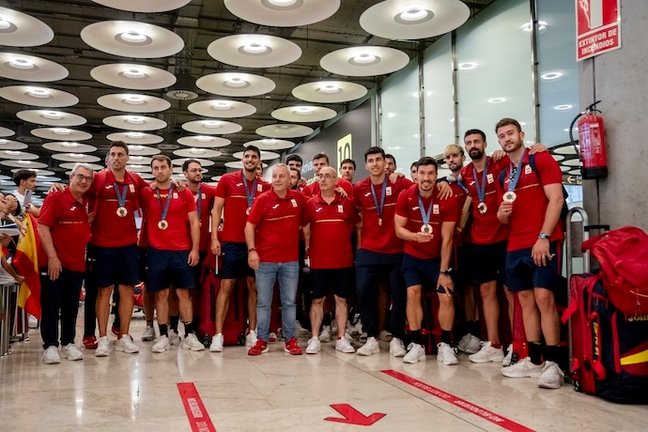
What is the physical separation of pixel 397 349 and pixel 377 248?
0.90 metres

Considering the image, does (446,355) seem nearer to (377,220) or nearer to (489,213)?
(489,213)

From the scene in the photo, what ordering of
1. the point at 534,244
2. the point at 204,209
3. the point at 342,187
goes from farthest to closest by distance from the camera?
the point at 204,209
the point at 342,187
the point at 534,244

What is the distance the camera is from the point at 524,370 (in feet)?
13.1

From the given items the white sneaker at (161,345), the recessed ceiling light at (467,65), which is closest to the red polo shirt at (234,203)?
the white sneaker at (161,345)

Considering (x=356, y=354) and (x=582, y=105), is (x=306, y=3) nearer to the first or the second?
(x=582, y=105)

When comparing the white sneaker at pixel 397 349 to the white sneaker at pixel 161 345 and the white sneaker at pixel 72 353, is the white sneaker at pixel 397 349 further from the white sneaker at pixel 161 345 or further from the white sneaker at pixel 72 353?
the white sneaker at pixel 72 353

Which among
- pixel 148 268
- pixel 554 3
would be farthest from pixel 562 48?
pixel 148 268

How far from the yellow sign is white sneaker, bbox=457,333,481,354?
839 centimetres

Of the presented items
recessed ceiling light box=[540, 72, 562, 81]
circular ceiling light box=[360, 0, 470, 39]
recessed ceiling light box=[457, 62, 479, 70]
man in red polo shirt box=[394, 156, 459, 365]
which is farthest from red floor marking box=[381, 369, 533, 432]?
recessed ceiling light box=[457, 62, 479, 70]

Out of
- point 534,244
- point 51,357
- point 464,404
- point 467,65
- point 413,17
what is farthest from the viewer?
point 467,65

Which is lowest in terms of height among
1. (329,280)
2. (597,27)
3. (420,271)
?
(329,280)

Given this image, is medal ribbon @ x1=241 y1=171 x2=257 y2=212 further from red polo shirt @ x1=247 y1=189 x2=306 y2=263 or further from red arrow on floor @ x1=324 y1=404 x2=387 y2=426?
red arrow on floor @ x1=324 y1=404 x2=387 y2=426

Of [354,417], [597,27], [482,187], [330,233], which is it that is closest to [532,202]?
[482,187]

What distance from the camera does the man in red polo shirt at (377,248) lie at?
198 inches
